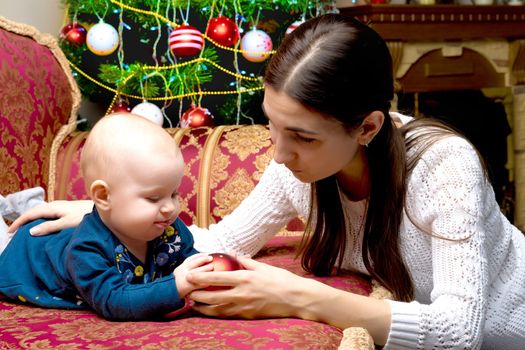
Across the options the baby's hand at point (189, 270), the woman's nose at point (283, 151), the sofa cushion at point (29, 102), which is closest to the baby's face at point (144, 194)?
the baby's hand at point (189, 270)

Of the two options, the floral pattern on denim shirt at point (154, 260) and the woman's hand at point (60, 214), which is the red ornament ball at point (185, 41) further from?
the floral pattern on denim shirt at point (154, 260)

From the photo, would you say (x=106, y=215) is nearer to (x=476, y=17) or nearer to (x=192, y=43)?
(x=192, y=43)

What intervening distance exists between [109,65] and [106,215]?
1888 millimetres

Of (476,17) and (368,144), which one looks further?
(476,17)

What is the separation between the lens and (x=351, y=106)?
4.86 ft

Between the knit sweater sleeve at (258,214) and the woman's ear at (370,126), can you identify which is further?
the knit sweater sleeve at (258,214)

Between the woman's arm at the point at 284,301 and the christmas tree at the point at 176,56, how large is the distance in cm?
171

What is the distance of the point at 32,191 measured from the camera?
1.95m

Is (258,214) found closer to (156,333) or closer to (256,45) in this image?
→ (156,333)

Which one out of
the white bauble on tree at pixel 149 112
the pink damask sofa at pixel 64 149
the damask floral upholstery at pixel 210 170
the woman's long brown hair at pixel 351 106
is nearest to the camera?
the woman's long brown hair at pixel 351 106

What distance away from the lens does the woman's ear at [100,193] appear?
1.39m

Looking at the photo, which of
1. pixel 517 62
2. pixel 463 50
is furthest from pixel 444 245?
pixel 517 62

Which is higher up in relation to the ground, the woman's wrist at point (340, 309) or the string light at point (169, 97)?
the string light at point (169, 97)

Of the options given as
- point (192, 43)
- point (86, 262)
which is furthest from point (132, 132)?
point (192, 43)
